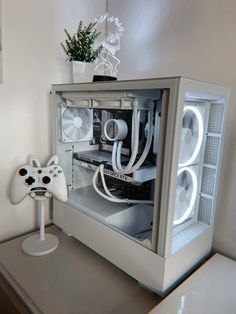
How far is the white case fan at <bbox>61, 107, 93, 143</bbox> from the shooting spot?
1.26 metres

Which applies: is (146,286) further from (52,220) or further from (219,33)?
(219,33)

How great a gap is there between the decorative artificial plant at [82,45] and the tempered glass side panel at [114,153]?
0.76 ft

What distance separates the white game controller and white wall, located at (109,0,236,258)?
0.76 meters

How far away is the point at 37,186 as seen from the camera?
3.68 ft

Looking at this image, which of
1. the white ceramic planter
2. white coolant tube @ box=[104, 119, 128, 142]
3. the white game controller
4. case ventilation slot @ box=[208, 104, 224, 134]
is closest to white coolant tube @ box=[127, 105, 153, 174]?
white coolant tube @ box=[104, 119, 128, 142]

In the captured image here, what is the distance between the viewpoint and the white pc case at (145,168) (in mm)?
798

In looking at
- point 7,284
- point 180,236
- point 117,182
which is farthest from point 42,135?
point 180,236

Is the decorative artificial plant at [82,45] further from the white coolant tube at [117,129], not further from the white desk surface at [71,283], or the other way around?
the white desk surface at [71,283]

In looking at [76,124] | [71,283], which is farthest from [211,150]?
[71,283]

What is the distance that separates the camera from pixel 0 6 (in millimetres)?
1073

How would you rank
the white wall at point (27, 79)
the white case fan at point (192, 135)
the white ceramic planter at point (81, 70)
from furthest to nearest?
the white ceramic planter at point (81, 70) → the white wall at point (27, 79) → the white case fan at point (192, 135)

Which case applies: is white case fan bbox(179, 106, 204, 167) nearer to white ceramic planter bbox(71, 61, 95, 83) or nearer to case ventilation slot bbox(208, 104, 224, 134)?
case ventilation slot bbox(208, 104, 224, 134)

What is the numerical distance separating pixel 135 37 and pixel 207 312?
4.61 ft

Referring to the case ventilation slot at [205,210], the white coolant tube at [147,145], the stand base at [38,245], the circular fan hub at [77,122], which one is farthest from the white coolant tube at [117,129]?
the stand base at [38,245]
